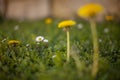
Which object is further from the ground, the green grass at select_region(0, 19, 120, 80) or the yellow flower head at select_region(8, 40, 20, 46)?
the yellow flower head at select_region(8, 40, 20, 46)

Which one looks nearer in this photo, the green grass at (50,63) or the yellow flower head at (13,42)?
the green grass at (50,63)

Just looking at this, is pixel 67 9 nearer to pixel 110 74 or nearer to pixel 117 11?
pixel 117 11

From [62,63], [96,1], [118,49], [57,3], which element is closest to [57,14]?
[57,3]

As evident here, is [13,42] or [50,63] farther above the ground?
[13,42]

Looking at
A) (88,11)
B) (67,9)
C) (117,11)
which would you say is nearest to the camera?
(88,11)

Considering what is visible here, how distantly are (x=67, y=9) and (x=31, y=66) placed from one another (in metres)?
5.78

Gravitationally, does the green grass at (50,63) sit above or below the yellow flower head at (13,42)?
below

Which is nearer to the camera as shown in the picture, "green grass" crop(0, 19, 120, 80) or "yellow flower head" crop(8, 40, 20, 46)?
"green grass" crop(0, 19, 120, 80)

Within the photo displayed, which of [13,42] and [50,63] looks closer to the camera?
[50,63]

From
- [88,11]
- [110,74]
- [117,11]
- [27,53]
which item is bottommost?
[110,74]

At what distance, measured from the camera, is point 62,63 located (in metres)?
2.44

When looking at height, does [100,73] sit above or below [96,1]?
below

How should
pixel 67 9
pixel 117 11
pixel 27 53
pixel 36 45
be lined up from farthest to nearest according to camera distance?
pixel 67 9 → pixel 117 11 → pixel 36 45 → pixel 27 53

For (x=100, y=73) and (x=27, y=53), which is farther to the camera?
(x=27, y=53)
